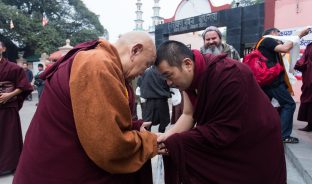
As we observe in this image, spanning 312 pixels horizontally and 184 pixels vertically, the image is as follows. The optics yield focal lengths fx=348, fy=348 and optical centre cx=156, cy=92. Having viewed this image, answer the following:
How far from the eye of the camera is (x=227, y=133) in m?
1.74

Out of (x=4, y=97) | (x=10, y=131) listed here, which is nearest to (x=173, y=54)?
(x=4, y=97)

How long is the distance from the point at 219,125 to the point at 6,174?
3.22m

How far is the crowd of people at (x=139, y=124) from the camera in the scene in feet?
4.60

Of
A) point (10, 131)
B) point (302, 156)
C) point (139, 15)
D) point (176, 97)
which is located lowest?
point (302, 156)

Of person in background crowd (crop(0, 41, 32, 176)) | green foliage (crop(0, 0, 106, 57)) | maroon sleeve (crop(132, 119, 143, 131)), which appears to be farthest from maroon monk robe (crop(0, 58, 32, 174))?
green foliage (crop(0, 0, 106, 57))

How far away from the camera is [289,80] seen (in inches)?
157

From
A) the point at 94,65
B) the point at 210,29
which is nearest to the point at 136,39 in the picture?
the point at 94,65

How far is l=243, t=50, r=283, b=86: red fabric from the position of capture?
147 inches

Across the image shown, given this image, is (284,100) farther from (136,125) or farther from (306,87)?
(136,125)

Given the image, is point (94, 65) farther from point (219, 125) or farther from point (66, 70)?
point (219, 125)

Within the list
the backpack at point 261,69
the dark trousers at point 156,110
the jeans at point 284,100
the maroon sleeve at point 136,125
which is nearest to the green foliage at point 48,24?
the dark trousers at point 156,110

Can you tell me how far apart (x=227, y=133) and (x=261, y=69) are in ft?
7.19

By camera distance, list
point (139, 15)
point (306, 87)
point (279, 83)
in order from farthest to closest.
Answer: point (139, 15)
point (306, 87)
point (279, 83)

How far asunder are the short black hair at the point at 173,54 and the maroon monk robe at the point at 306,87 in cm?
339
